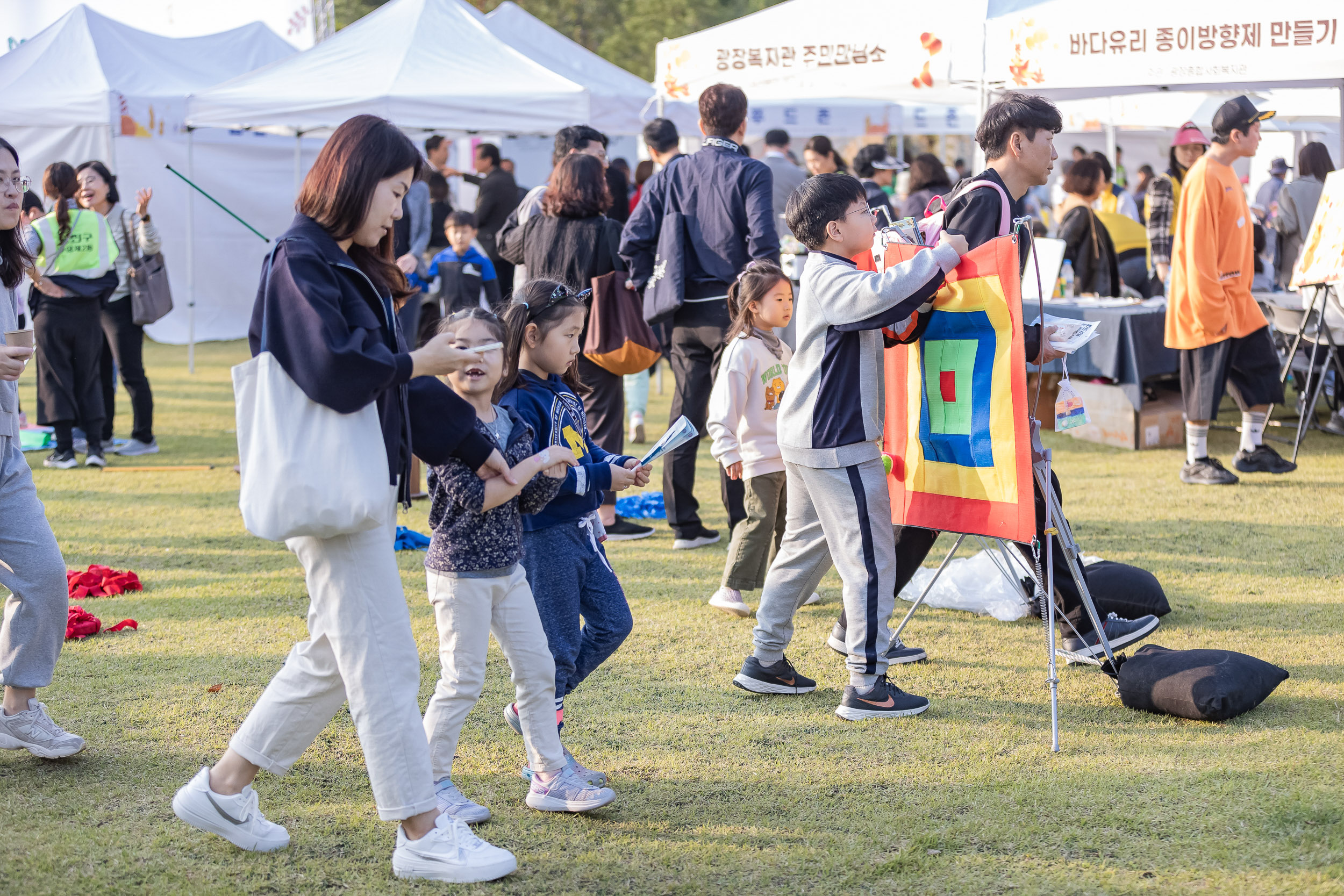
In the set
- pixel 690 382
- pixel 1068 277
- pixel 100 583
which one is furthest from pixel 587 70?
pixel 100 583

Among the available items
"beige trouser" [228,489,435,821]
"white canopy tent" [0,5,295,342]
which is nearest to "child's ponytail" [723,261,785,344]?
"beige trouser" [228,489,435,821]

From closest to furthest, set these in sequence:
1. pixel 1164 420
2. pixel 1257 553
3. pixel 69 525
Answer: pixel 1257 553 < pixel 69 525 < pixel 1164 420

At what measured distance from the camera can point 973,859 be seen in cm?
288

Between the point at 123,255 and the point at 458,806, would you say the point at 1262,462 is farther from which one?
the point at 123,255

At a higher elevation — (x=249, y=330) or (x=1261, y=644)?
(x=249, y=330)

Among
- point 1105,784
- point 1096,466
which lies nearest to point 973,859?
point 1105,784

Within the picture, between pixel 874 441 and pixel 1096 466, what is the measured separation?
14.5 feet

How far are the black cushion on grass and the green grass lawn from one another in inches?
Result: 2.4

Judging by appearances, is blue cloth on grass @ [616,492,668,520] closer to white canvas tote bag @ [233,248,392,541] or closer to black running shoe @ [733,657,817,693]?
black running shoe @ [733,657,817,693]

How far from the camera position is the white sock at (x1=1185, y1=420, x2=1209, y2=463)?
7.04 metres

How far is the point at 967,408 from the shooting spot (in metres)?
3.61

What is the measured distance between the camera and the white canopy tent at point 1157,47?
6.27 metres

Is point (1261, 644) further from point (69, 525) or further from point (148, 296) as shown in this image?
point (148, 296)

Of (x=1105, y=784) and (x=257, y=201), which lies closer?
(x=1105, y=784)
